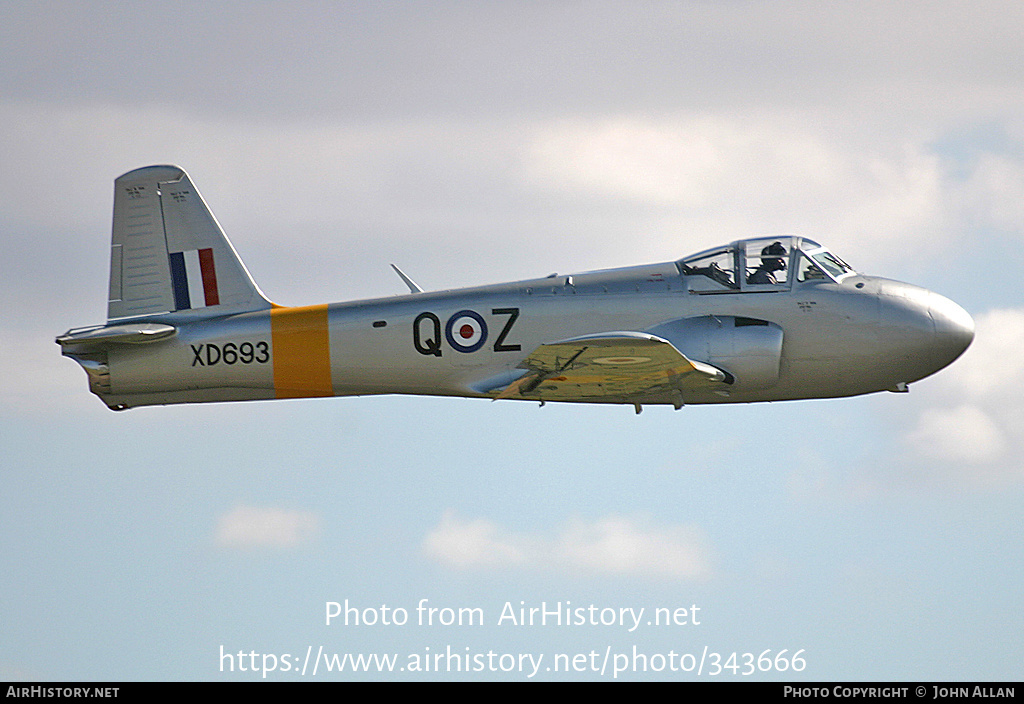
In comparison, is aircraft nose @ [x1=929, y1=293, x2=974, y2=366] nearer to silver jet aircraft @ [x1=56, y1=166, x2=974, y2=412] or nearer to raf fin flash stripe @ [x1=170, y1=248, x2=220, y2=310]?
silver jet aircraft @ [x1=56, y1=166, x2=974, y2=412]

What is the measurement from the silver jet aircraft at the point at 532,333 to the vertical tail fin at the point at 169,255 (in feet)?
0.10

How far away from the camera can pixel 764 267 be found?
16781mm

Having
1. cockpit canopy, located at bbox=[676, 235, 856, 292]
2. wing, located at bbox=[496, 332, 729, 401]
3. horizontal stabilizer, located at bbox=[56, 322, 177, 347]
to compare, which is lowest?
wing, located at bbox=[496, 332, 729, 401]

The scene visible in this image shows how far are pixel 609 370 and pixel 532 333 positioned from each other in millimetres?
1579

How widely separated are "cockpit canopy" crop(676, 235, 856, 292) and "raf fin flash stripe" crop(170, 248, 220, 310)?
705cm

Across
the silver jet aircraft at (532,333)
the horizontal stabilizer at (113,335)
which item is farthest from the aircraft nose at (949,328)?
the horizontal stabilizer at (113,335)

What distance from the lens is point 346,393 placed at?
58.1 ft

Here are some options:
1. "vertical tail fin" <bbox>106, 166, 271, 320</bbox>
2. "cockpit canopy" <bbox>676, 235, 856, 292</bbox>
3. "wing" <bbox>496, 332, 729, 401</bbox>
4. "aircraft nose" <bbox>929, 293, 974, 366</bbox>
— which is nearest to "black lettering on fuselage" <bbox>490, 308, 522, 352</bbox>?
"wing" <bbox>496, 332, 729, 401</bbox>

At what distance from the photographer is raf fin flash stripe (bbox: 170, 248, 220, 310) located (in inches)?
718

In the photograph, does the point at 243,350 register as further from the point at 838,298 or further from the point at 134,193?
the point at 838,298

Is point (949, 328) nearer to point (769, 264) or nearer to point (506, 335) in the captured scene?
point (769, 264)

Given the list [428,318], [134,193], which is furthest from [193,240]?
[428,318]

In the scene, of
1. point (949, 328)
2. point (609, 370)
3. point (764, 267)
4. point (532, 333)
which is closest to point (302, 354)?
point (532, 333)

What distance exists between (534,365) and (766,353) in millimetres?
3188
